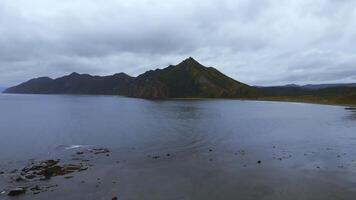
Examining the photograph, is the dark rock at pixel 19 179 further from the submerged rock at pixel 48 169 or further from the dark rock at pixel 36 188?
the dark rock at pixel 36 188

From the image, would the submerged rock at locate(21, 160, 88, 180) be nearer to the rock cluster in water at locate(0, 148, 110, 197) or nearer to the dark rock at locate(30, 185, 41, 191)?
the rock cluster in water at locate(0, 148, 110, 197)

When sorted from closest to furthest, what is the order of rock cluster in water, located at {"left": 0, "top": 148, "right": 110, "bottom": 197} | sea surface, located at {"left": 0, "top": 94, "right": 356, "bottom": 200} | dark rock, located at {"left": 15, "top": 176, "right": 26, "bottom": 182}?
sea surface, located at {"left": 0, "top": 94, "right": 356, "bottom": 200}
rock cluster in water, located at {"left": 0, "top": 148, "right": 110, "bottom": 197}
dark rock, located at {"left": 15, "top": 176, "right": 26, "bottom": 182}

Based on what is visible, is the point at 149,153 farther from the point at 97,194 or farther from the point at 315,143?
the point at 315,143

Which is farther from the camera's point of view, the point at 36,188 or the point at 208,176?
the point at 208,176

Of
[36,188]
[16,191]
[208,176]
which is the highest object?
[208,176]

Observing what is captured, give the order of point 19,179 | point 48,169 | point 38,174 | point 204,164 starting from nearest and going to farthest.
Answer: point 19,179
point 38,174
point 48,169
point 204,164

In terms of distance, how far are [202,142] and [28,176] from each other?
28.9 meters

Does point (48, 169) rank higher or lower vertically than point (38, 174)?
higher

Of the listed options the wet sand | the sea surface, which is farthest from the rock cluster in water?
the sea surface

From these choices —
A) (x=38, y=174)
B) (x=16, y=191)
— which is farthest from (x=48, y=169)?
(x=16, y=191)

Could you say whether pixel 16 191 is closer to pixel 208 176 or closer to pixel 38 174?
pixel 38 174

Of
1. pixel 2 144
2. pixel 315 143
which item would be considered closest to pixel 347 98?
pixel 315 143

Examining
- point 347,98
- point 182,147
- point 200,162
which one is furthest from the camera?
point 347,98

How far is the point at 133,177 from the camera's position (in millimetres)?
33344
